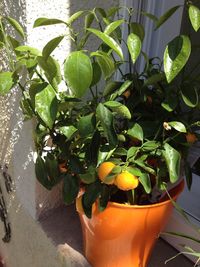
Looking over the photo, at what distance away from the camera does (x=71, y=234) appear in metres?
0.90

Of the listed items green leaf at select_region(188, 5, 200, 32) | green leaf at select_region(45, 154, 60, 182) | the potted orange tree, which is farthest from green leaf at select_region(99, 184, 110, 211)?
green leaf at select_region(188, 5, 200, 32)

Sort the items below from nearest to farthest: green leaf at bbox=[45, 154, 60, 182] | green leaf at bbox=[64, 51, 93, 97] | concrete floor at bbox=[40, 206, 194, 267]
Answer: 1. green leaf at bbox=[64, 51, 93, 97]
2. green leaf at bbox=[45, 154, 60, 182]
3. concrete floor at bbox=[40, 206, 194, 267]

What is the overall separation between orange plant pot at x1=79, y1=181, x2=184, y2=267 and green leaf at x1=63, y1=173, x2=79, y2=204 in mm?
50

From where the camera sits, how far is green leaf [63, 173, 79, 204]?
66 centimetres

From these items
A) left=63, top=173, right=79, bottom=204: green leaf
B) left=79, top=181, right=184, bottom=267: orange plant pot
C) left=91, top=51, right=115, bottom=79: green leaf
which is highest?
left=91, top=51, right=115, bottom=79: green leaf

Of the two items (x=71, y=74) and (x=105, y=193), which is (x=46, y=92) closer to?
(x=71, y=74)

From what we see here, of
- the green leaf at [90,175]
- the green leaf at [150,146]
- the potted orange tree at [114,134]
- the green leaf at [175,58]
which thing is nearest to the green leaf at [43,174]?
the potted orange tree at [114,134]

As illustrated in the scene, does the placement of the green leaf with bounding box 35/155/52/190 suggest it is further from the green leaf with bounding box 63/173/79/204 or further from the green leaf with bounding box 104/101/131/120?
the green leaf with bounding box 104/101/131/120

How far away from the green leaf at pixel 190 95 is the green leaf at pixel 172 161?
8cm

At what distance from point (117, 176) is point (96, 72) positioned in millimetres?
168

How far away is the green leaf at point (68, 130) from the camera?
2.01 ft

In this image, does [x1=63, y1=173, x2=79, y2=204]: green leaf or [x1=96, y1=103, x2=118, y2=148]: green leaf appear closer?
[x1=96, y1=103, x2=118, y2=148]: green leaf

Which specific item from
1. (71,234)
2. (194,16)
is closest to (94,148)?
(194,16)

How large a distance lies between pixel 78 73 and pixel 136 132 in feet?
0.59
